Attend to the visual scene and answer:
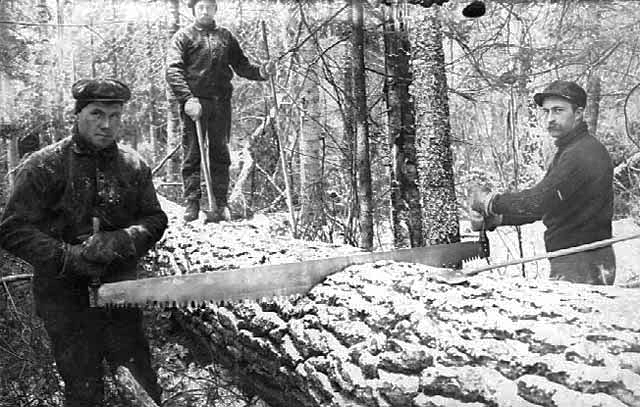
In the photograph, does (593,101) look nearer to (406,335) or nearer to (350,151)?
(350,151)

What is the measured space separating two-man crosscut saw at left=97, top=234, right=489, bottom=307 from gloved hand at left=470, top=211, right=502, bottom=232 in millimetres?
335

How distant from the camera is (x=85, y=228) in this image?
71.7 inches

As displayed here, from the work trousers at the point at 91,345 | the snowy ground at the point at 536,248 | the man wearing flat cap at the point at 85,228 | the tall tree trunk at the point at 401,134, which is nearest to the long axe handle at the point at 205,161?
the man wearing flat cap at the point at 85,228

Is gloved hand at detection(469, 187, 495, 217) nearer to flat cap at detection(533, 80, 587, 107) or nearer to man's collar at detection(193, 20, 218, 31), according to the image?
flat cap at detection(533, 80, 587, 107)

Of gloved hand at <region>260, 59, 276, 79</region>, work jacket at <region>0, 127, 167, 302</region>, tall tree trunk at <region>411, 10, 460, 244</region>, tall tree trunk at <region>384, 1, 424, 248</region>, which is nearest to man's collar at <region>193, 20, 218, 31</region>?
gloved hand at <region>260, 59, 276, 79</region>

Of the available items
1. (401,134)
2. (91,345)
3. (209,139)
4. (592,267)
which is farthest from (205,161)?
(592,267)

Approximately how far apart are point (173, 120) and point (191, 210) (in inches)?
12.0

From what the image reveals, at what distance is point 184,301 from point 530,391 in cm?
105

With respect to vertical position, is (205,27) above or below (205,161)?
above

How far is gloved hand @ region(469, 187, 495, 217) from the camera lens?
2.33 m

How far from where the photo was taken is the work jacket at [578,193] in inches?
86.1

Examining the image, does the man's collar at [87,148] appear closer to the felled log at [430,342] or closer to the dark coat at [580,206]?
the felled log at [430,342]

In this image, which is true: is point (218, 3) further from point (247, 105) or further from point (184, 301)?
point (184, 301)

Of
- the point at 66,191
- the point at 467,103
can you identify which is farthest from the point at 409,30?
the point at 66,191
